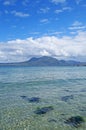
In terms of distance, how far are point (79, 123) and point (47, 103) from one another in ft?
40.5

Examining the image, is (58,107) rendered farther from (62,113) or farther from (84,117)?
(84,117)

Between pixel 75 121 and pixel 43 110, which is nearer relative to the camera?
pixel 75 121

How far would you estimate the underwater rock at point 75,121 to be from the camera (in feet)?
90.1

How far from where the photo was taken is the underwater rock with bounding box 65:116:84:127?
90.1 ft

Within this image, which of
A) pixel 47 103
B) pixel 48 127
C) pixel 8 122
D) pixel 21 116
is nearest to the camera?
pixel 48 127

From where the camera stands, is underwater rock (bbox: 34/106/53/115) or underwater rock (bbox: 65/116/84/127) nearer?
underwater rock (bbox: 65/116/84/127)

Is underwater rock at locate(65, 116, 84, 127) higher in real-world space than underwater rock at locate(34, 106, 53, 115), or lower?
lower

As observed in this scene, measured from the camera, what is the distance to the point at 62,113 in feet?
105

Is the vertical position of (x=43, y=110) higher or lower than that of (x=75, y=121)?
higher

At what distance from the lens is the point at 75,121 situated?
92.5 ft

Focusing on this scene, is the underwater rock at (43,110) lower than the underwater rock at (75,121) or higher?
higher

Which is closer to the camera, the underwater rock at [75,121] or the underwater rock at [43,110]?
the underwater rock at [75,121]

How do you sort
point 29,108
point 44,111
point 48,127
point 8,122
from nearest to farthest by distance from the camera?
point 48,127
point 8,122
point 44,111
point 29,108

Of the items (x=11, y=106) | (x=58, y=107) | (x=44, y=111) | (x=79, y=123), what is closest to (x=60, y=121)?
(x=79, y=123)
